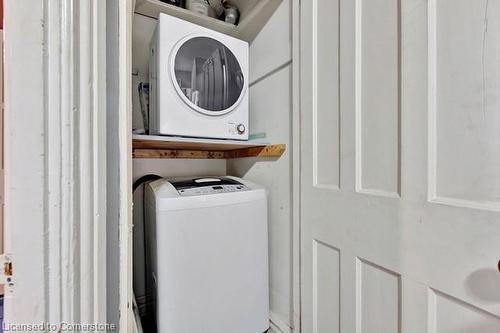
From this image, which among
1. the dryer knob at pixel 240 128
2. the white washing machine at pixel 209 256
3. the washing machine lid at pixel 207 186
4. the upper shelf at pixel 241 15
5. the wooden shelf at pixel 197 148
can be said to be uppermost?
the upper shelf at pixel 241 15

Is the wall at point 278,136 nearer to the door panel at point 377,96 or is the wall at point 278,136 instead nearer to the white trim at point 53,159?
the door panel at point 377,96

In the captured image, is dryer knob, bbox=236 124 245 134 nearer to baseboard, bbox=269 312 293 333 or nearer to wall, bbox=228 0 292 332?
wall, bbox=228 0 292 332

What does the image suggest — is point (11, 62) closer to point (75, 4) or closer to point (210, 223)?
point (75, 4)

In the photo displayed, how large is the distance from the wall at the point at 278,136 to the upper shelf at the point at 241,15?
0.05 meters

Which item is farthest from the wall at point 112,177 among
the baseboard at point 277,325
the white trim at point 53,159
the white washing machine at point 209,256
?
the baseboard at point 277,325

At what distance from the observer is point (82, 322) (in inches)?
16.1

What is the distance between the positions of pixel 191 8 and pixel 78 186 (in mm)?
1495

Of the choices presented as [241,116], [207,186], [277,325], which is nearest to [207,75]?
[241,116]

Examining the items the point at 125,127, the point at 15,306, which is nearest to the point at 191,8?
the point at 125,127

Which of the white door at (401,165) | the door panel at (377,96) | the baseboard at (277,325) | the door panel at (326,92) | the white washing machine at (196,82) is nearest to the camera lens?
the white door at (401,165)

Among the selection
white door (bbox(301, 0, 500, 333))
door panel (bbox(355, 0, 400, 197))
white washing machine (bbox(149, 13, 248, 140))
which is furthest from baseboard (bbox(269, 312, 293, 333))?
white washing machine (bbox(149, 13, 248, 140))

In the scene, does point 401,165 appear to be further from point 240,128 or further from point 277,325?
point 277,325

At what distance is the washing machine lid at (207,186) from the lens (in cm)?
111

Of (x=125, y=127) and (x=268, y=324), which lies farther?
(x=268, y=324)
